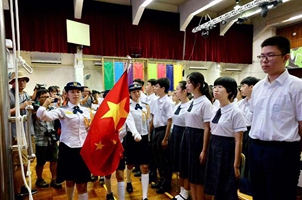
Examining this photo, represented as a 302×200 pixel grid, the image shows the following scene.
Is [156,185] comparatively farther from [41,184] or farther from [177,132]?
[41,184]

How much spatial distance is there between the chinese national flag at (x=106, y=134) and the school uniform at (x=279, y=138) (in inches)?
43.5

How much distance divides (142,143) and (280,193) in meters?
1.55

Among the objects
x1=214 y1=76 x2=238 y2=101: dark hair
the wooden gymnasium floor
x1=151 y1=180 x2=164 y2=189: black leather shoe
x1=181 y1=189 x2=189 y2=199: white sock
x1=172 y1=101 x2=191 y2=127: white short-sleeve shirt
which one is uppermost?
x1=214 y1=76 x2=238 y2=101: dark hair

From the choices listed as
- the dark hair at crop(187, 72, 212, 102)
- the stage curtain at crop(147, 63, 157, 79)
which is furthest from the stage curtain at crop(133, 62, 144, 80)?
the dark hair at crop(187, 72, 212, 102)

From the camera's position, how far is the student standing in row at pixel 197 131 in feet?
7.00

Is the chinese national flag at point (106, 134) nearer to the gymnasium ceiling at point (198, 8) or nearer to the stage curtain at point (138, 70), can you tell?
the stage curtain at point (138, 70)

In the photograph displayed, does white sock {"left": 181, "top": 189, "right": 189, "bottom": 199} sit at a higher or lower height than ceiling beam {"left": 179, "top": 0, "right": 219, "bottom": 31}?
lower

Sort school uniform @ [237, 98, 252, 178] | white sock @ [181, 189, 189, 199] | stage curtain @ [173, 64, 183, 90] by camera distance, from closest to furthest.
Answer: white sock @ [181, 189, 189, 199], school uniform @ [237, 98, 252, 178], stage curtain @ [173, 64, 183, 90]

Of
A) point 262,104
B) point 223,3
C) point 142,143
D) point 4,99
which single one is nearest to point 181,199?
point 142,143

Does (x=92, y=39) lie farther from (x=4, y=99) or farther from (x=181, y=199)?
(x=4, y=99)

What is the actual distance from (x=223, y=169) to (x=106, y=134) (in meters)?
1.04

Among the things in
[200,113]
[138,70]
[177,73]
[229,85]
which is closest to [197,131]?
[200,113]

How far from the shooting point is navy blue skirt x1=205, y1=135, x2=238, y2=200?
178cm

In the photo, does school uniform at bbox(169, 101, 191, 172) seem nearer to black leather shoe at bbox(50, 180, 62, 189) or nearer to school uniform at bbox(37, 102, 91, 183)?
school uniform at bbox(37, 102, 91, 183)
